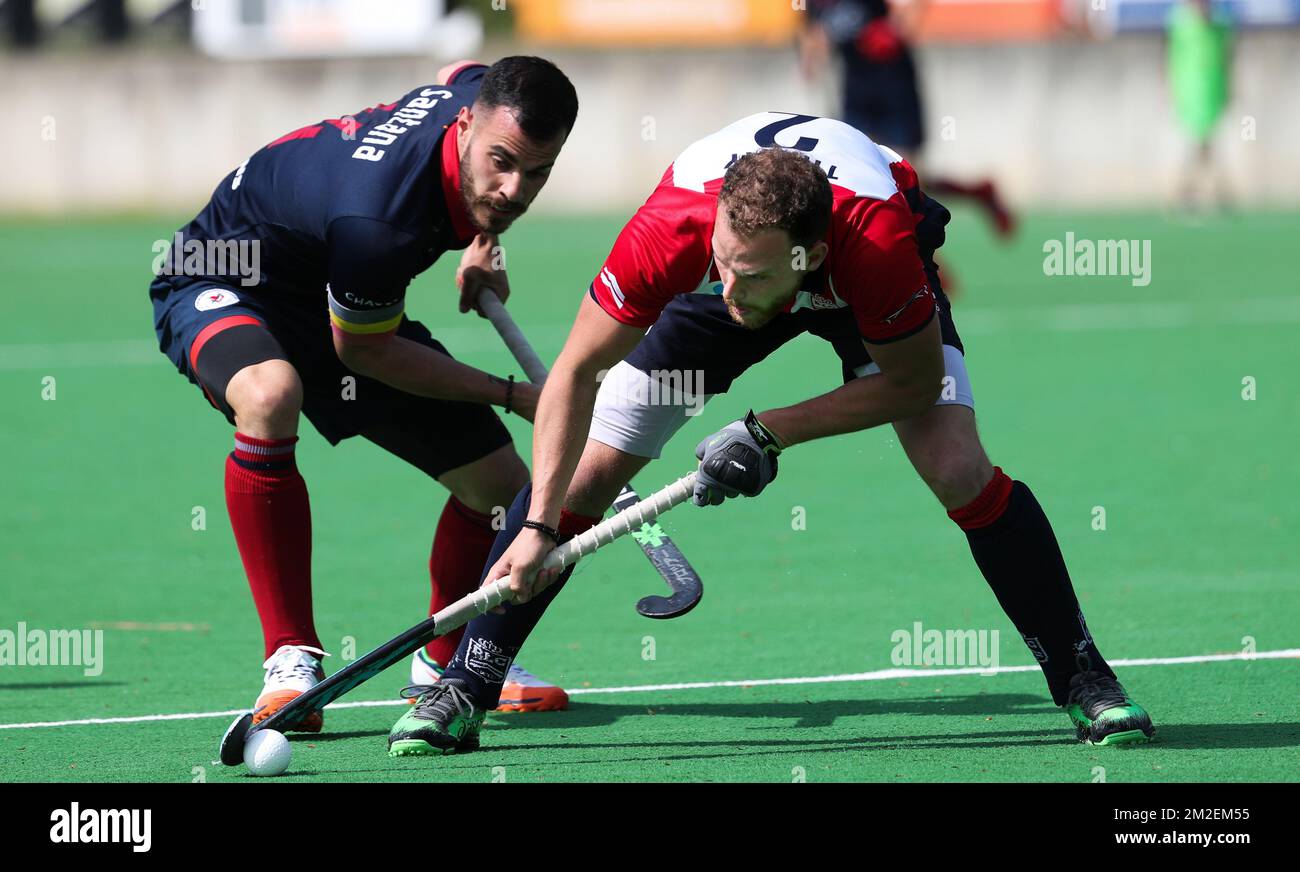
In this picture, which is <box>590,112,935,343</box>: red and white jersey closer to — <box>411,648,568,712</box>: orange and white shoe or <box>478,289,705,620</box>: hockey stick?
<box>478,289,705,620</box>: hockey stick

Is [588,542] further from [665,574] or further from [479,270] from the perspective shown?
[479,270]

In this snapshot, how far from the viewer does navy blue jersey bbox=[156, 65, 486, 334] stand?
486 cm

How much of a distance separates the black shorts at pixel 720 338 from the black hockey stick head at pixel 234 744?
1325 millimetres

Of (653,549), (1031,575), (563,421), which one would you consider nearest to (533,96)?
(563,421)

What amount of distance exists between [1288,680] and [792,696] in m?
1.35

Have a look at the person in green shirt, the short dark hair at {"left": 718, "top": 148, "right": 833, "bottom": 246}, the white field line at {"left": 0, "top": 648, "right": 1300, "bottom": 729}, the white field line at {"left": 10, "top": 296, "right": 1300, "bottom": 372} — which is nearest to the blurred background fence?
the person in green shirt

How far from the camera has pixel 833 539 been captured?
24.3ft

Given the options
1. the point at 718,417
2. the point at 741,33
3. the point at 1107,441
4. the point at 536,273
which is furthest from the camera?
the point at 741,33

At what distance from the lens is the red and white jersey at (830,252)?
168 inches

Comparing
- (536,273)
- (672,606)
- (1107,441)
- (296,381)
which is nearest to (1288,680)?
(672,606)

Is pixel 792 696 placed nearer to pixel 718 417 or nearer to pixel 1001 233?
pixel 718 417

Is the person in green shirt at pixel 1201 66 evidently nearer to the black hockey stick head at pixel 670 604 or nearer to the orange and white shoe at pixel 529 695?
the orange and white shoe at pixel 529 695

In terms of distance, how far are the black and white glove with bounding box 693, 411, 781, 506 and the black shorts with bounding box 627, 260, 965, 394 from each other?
39 centimetres

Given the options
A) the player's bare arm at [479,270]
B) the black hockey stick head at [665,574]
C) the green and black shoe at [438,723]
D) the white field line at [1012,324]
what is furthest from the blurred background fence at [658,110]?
the green and black shoe at [438,723]
